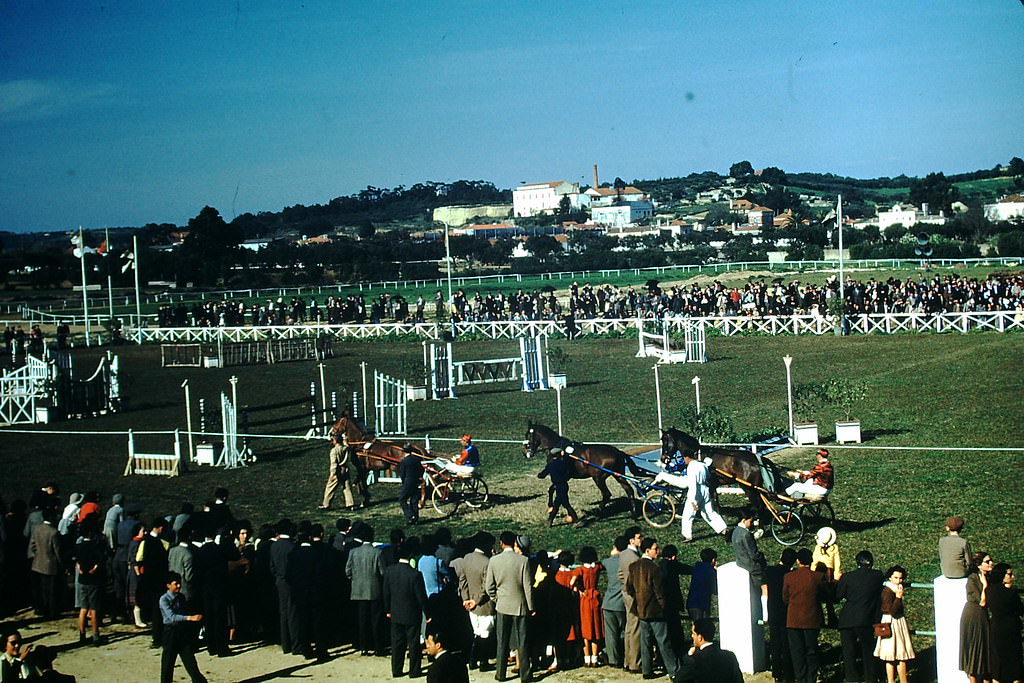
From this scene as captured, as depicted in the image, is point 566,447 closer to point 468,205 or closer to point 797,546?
point 797,546

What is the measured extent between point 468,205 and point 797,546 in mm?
158779

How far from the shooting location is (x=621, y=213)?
473 feet

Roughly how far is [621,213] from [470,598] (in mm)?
134683

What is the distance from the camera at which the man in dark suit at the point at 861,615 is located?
10.1 m

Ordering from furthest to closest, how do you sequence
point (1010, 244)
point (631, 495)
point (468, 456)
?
point (1010, 244) < point (468, 456) < point (631, 495)

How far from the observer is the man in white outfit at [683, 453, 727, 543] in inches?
587

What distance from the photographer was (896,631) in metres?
9.97

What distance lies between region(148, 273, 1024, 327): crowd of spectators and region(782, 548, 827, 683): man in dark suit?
105 ft

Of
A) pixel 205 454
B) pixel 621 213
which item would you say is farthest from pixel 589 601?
pixel 621 213

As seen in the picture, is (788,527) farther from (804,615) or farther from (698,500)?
(804,615)

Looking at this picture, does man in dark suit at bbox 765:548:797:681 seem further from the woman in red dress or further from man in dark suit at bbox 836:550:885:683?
the woman in red dress

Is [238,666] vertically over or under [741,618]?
under

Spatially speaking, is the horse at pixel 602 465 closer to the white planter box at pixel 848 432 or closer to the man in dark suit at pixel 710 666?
the white planter box at pixel 848 432

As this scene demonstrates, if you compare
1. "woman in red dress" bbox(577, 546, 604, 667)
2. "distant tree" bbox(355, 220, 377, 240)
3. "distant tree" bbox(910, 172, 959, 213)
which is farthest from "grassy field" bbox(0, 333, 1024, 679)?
"distant tree" bbox(355, 220, 377, 240)
